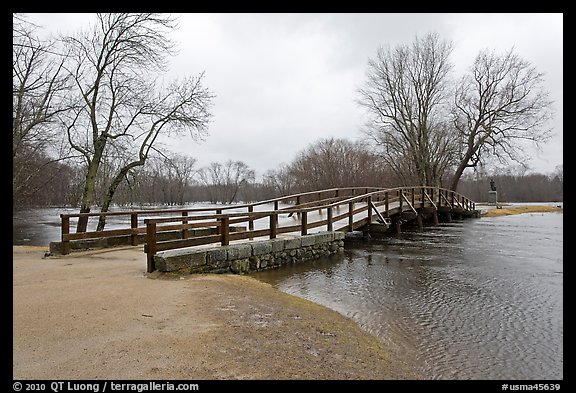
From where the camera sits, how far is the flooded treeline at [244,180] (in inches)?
604

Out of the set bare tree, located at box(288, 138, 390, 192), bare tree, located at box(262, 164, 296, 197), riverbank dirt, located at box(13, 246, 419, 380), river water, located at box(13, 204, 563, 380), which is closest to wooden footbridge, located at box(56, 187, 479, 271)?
river water, located at box(13, 204, 563, 380)

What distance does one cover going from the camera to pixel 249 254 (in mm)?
8203

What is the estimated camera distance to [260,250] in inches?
333

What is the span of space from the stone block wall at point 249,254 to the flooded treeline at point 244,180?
8185 mm

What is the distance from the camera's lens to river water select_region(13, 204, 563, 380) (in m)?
3.93

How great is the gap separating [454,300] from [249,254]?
4172 mm

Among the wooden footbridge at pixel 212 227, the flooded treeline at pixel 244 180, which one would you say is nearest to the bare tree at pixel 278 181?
the flooded treeline at pixel 244 180

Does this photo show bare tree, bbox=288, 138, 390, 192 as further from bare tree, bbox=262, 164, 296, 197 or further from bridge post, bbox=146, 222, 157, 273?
bridge post, bbox=146, 222, 157, 273

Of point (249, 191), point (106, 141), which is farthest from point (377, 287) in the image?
point (249, 191)

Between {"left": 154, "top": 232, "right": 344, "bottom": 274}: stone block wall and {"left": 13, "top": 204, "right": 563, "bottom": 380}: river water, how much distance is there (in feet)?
1.06

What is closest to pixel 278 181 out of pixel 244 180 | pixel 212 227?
pixel 244 180

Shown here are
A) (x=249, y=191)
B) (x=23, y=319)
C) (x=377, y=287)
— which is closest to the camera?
(x=23, y=319)

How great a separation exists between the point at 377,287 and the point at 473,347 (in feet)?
9.58
